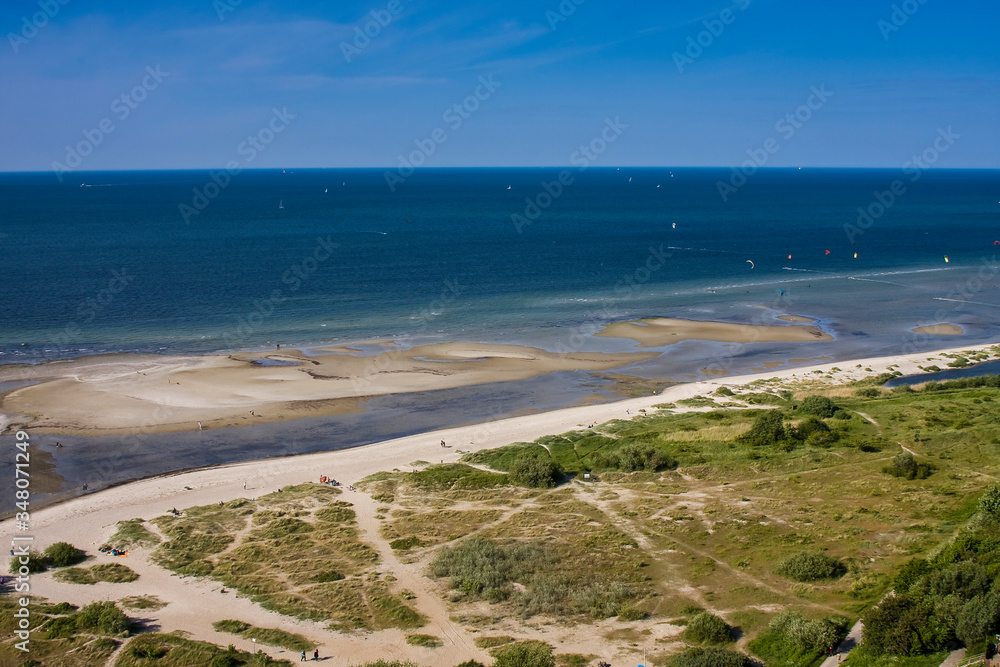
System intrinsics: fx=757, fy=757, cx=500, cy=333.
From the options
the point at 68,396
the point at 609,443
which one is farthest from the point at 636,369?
the point at 68,396

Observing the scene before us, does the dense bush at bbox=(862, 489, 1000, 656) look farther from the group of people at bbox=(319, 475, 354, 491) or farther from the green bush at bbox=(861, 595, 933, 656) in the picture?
the group of people at bbox=(319, 475, 354, 491)

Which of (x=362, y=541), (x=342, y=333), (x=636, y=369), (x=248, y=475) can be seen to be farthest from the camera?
(x=342, y=333)

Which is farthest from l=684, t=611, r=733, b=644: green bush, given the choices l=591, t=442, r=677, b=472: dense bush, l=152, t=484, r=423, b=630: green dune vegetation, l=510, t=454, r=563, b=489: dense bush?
l=591, t=442, r=677, b=472: dense bush

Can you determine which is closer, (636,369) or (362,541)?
(362,541)

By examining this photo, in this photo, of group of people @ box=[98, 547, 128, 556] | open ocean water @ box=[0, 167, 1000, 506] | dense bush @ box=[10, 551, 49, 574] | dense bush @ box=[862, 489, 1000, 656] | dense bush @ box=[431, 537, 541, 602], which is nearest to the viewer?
dense bush @ box=[862, 489, 1000, 656]

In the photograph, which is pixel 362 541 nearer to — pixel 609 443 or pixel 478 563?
pixel 478 563

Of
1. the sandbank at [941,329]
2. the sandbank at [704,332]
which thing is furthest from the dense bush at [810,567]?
the sandbank at [941,329]
